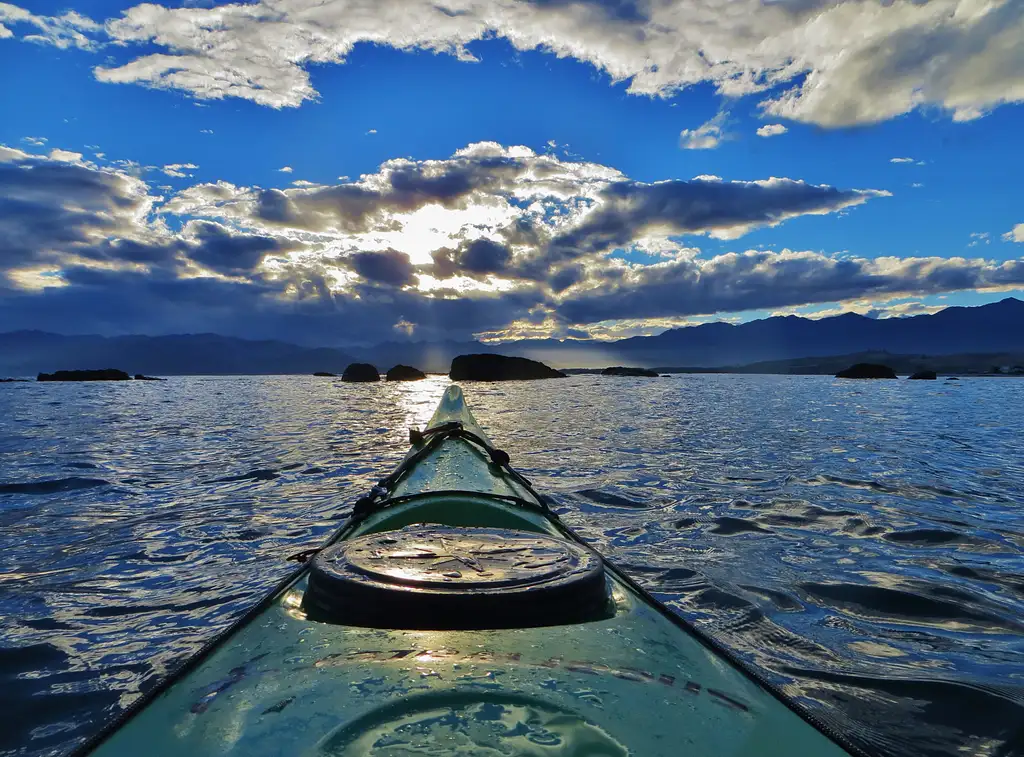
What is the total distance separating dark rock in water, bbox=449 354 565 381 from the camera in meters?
100

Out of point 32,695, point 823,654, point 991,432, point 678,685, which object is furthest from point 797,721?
point 991,432

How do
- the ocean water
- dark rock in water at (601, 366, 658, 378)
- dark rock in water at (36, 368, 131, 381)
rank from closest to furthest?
1. the ocean water
2. dark rock in water at (36, 368, 131, 381)
3. dark rock in water at (601, 366, 658, 378)

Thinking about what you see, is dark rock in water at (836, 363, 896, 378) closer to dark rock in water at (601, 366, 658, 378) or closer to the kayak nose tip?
dark rock in water at (601, 366, 658, 378)

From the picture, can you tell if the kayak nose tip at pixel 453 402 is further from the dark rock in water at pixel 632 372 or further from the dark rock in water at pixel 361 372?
the dark rock in water at pixel 632 372

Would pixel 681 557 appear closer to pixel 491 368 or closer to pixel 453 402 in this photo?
pixel 453 402

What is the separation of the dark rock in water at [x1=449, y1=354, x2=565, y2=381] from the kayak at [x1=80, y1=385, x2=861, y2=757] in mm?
96989

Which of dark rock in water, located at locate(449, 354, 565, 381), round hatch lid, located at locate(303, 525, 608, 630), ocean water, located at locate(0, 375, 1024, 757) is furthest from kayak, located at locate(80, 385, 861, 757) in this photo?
dark rock in water, located at locate(449, 354, 565, 381)

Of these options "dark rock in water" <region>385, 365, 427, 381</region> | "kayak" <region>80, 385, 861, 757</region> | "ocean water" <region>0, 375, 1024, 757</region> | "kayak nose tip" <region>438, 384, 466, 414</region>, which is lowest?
"ocean water" <region>0, 375, 1024, 757</region>

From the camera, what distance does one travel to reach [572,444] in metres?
15.4

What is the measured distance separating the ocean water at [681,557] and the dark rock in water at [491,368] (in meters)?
86.1

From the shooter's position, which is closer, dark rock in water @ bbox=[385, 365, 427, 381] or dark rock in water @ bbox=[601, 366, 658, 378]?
dark rock in water @ bbox=[385, 365, 427, 381]

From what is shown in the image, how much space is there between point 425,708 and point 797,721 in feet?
4.16

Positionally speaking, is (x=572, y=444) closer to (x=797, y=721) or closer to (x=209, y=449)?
(x=209, y=449)

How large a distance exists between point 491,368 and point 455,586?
99145mm
